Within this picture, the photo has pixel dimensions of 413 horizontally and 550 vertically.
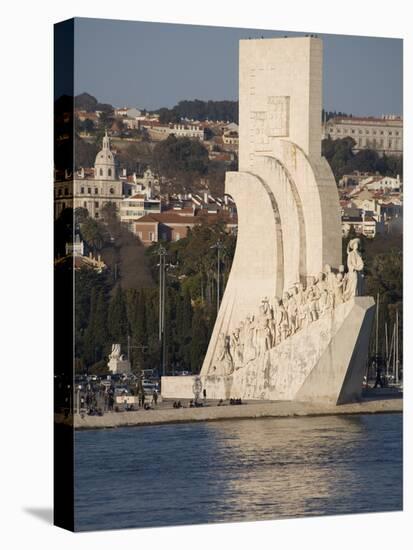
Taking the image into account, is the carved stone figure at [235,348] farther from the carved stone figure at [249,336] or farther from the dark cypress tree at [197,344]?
the dark cypress tree at [197,344]

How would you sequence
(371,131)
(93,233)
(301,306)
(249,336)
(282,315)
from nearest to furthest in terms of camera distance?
(93,233) → (249,336) → (282,315) → (301,306) → (371,131)

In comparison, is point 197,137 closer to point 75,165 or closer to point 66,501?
point 75,165

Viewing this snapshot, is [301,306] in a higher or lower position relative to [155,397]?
higher

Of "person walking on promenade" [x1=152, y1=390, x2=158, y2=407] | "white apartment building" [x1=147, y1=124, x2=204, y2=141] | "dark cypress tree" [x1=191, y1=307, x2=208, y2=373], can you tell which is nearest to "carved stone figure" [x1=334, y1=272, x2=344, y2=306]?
"dark cypress tree" [x1=191, y1=307, x2=208, y2=373]

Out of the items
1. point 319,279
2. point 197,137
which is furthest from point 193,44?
point 319,279

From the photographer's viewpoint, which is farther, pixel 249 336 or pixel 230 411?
pixel 249 336

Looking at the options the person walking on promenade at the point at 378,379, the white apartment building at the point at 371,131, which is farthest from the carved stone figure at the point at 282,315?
the white apartment building at the point at 371,131

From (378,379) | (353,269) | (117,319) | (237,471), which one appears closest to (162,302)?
(117,319)

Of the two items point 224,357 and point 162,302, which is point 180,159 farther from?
point 224,357
